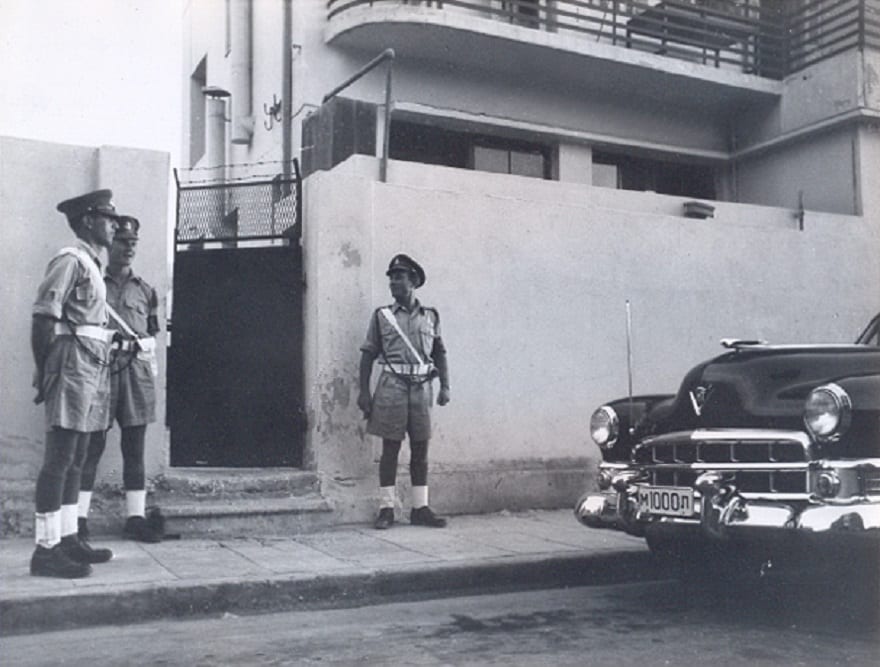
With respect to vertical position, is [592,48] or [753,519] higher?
[592,48]

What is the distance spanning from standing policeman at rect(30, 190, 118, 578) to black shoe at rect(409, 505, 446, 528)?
229 cm

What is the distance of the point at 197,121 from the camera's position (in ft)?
48.3

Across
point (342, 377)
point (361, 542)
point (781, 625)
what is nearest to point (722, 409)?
point (781, 625)

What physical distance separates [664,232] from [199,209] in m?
4.03

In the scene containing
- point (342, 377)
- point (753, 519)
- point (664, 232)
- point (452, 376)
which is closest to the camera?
point (753, 519)

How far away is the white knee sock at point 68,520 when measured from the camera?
5172mm

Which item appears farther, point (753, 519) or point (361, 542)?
point (361, 542)

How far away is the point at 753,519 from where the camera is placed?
423cm

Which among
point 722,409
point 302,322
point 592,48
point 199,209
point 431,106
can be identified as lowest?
point 722,409

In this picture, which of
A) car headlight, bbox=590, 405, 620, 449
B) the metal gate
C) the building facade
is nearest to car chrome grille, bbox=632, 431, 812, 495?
car headlight, bbox=590, 405, 620, 449

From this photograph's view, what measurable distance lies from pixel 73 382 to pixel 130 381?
3.27ft

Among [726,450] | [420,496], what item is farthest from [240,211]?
[726,450]

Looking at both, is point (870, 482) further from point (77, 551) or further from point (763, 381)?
point (77, 551)

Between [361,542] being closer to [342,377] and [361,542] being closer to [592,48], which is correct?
[342,377]
